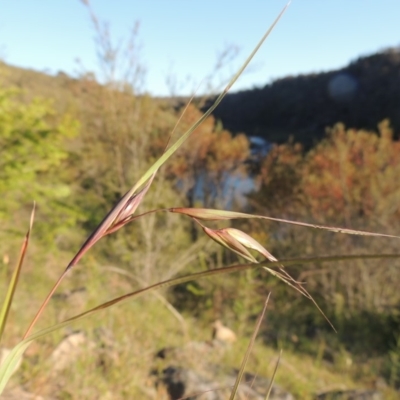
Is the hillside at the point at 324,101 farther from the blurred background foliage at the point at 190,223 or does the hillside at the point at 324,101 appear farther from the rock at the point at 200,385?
the rock at the point at 200,385

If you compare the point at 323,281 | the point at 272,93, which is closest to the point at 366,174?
the point at 323,281

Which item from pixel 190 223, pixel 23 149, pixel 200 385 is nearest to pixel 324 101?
pixel 190 223

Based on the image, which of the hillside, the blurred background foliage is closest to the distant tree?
the blurred background foliage

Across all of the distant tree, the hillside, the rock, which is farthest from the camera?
the hillside

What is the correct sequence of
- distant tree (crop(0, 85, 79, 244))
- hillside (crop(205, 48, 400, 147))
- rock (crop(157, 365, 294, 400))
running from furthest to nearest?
hillside (crop(205, 48, 400, 147)), distant tree (crop(0, 85, 79, 244)), rock (crop(157, 365, 294, 400))

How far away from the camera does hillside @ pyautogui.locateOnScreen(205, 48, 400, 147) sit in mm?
33500

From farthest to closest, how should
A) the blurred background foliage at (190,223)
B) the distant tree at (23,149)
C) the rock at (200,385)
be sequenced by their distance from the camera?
the blurred background foliage at (190,223)
the distant tree at (23,149)
the rock at (200,385)

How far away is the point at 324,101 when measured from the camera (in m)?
38.8

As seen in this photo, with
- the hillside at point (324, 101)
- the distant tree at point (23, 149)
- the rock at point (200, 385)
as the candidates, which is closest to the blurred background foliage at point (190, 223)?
the distant tree at point (23, 149)

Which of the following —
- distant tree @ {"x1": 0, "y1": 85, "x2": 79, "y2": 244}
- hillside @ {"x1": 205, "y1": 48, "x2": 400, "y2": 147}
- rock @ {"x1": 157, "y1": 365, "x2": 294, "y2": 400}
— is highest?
hillside @ {"x1": 205, "y1": 48, "x2": 400, "y2": 147}

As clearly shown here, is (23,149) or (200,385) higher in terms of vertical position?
(23,149)

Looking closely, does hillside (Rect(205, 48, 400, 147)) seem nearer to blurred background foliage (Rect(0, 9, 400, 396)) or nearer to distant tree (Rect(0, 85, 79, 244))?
blurred background foliage (Rect(0, 9, 400, 396))

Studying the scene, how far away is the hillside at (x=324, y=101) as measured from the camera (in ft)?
110

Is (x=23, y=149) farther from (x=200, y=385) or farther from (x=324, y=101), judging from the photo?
(x=324, y=101)
